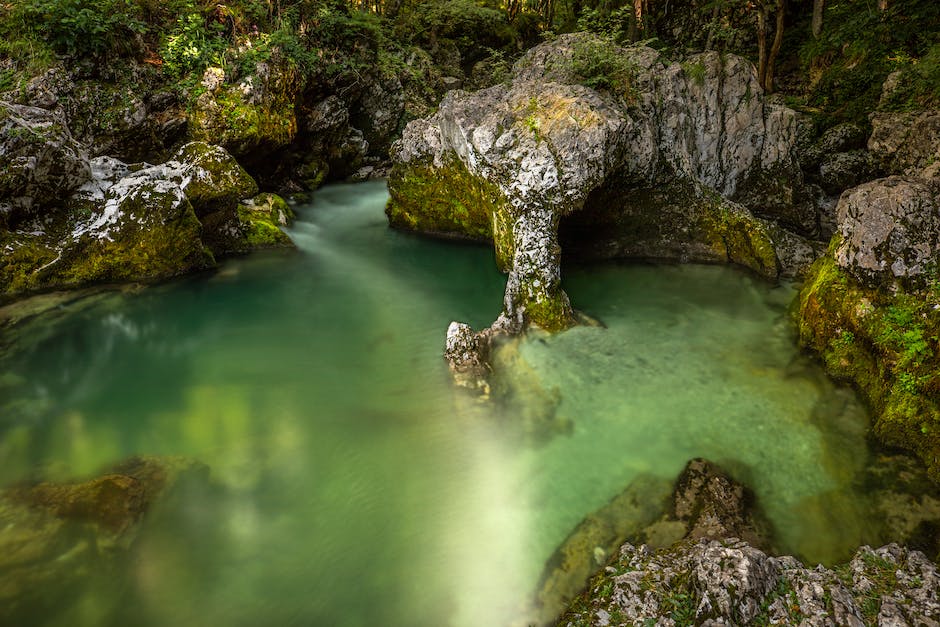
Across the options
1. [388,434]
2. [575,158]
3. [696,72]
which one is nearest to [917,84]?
[696,72]

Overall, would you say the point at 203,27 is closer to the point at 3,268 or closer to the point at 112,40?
the point at 112,40

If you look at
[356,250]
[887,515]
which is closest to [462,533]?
[887,515]

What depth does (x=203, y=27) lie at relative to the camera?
11438 millimetres

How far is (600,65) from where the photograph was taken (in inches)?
300

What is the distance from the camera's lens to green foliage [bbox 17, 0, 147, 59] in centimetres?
950

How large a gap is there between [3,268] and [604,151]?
982cm

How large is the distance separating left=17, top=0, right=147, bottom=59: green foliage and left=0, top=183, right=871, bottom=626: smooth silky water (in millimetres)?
5992

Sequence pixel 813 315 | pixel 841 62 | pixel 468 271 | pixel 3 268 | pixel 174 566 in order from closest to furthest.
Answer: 1. pixel 174 566
2. pixel 813 315
3. pixel 3 268
4. pixel 468 271
5. pixel 841 62

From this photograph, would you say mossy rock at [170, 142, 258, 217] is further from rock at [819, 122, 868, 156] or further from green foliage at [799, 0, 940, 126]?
green foliage at [799, 0, 940, 126]

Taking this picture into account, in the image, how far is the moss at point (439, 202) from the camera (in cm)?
965

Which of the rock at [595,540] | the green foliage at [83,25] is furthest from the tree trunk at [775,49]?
the green foliage at [83,25]

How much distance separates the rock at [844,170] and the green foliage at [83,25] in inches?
620

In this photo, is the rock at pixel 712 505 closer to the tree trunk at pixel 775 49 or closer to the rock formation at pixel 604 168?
the rock formation at pixel 604 168

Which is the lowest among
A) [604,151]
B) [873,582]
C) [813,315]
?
[873,582]
